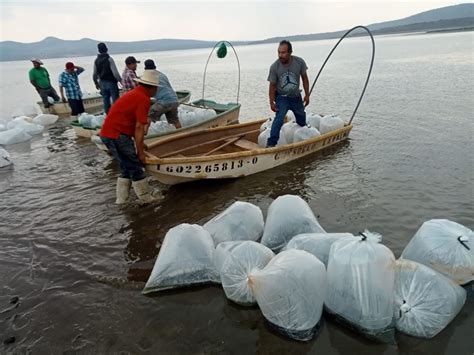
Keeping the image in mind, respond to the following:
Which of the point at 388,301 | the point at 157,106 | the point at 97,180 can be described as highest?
the point at 157,106

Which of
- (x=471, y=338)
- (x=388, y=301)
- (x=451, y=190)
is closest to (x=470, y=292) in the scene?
(x=471, y=338)

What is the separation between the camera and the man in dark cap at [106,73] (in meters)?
8.95

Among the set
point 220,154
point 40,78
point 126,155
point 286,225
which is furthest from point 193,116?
point 40,78

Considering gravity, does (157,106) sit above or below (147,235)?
above

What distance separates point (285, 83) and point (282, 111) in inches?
21.2

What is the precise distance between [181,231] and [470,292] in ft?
9.14

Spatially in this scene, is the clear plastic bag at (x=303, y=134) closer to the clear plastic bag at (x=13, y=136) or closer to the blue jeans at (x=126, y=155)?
the blue jeans at (x=126, y=155)

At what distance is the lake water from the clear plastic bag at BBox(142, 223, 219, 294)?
0.38 feet

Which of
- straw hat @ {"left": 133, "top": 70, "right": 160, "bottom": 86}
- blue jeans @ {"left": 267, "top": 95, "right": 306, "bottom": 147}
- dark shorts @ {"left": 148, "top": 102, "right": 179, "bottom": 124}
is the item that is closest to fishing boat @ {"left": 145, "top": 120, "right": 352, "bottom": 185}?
blue jeans @ {"left": 267, "top": 95, "right": 306, "bottom": 147}

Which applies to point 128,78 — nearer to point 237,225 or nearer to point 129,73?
point 129,73

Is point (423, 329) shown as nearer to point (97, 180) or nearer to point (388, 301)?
point (388, 301)

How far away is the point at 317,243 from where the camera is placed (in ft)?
11.8

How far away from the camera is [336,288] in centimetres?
306

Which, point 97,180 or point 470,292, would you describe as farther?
point 97,180
